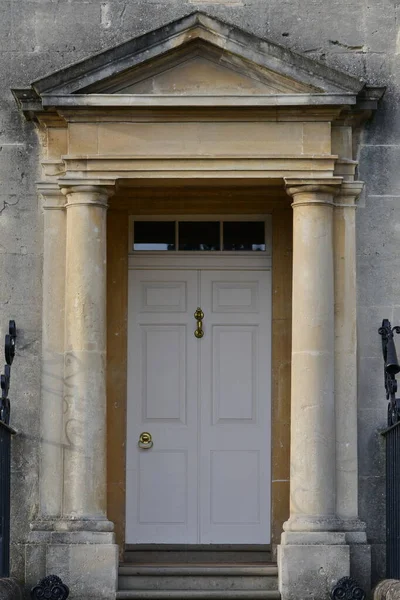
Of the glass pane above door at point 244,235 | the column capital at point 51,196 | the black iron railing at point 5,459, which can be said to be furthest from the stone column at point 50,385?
the glass pane above door at point 244,235

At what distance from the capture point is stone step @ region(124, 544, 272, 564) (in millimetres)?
11602

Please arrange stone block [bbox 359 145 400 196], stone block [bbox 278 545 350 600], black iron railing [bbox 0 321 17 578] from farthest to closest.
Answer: stone block [bbox 359 145 400 196] → stone block [bbox 278 545 350 600] → black iron railing [bbox 0 321 17 578]

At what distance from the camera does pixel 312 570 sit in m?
10.7

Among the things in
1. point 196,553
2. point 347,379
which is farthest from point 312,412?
point 196,553

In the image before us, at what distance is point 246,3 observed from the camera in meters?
11.5

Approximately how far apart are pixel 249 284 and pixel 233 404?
95 cm

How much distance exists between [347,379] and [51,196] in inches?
101

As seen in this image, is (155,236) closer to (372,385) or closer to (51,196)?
(51,196)

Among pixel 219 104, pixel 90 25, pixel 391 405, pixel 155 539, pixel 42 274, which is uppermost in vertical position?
pixel 90 25

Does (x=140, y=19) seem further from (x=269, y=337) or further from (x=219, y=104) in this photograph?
(x=269, y=337)

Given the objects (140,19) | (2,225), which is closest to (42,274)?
(2,225)

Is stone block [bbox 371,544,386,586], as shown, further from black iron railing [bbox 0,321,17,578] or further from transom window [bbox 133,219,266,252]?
black iron railing [bbox 0,321,17,578]

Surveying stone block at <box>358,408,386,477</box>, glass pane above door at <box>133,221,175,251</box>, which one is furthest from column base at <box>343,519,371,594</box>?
glass pane above door at <box>133,221,175,251</box>

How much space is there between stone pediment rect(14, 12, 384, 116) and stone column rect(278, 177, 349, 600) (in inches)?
25.9
